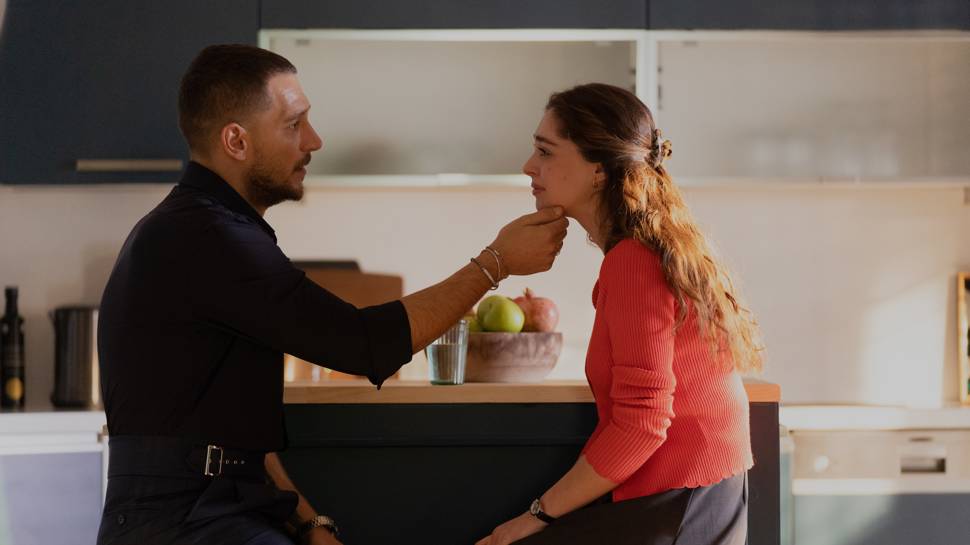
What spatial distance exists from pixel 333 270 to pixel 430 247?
345 mm

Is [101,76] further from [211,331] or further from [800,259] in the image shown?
[800,259]

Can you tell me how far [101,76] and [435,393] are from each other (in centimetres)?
196

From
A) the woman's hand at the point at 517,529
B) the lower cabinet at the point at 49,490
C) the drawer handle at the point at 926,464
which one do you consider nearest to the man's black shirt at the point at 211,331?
the woman's hand at the point at 517,529

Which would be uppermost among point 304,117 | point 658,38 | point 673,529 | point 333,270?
point 658,38

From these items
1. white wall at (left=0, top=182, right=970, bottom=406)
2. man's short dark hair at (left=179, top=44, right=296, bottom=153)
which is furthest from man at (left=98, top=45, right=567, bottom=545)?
white wall at (left=0, top=182, right=970, bottom=406)

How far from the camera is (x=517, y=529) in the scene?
1.87 meters

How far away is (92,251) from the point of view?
12.6 feet

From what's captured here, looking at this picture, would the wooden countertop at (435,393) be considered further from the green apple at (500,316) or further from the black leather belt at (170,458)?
the black leather belt at (170,458)

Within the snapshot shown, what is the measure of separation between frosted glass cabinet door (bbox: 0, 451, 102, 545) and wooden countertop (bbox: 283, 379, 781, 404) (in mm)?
1360

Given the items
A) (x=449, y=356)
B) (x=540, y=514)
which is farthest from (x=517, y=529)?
(x=449, y=356)

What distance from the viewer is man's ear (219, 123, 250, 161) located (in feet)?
5.76

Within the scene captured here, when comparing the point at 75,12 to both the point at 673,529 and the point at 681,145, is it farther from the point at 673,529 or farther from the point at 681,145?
the point at 673,529

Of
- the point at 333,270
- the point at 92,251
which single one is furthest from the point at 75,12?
the point at 333,270

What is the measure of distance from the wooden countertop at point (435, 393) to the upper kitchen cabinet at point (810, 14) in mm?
1715
